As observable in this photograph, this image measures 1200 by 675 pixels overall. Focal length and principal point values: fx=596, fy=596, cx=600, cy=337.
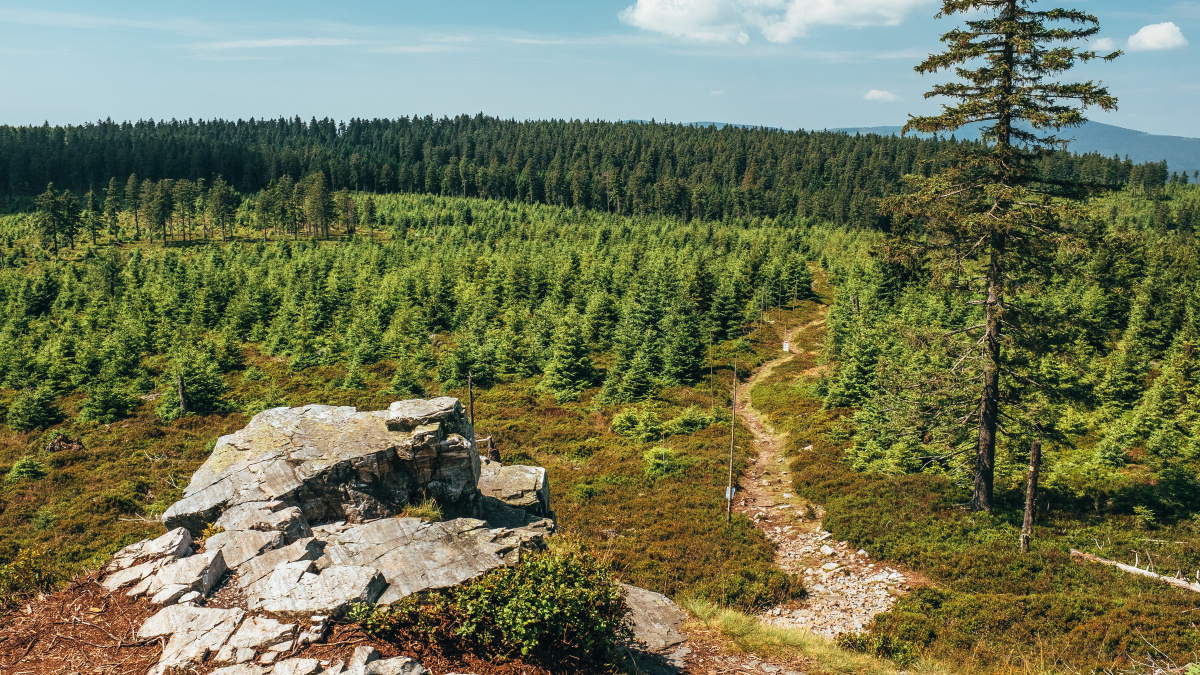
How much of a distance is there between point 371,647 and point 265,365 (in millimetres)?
49990

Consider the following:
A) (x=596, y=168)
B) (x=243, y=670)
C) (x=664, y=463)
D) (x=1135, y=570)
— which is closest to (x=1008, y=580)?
(x=1135, y=570)

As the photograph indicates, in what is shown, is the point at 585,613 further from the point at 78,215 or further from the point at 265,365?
the point at 78,215

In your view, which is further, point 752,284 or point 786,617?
point 752,284

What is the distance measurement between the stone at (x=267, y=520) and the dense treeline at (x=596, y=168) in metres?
121

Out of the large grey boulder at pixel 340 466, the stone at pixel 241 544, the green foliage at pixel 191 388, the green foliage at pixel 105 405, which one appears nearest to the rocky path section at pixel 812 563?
the large grey boulder at pixel 340 466

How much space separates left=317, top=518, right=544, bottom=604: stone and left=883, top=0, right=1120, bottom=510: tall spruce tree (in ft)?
55.8

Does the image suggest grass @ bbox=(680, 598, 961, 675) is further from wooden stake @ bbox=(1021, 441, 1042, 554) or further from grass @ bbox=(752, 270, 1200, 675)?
wooden stake @ bbox=(1021, 441, 1042, 554)

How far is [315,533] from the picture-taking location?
42.5ft

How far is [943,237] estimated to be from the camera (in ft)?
68.5

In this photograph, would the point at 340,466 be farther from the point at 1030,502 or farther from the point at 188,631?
the point at 1030,502

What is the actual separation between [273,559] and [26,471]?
33519mm

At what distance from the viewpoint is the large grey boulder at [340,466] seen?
13508 mm

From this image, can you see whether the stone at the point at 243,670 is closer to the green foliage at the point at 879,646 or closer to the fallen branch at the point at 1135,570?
the green foliage at the point at 879,646

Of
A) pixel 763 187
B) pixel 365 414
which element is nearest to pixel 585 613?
pixel 365 414
